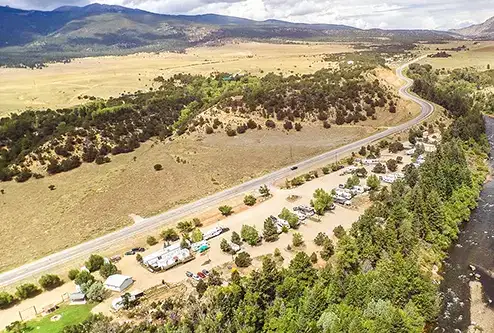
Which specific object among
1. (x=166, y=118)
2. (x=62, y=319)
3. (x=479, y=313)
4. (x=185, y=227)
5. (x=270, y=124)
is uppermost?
(x=166, y=118)

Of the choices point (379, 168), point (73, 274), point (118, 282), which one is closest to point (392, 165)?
point (379, 168)

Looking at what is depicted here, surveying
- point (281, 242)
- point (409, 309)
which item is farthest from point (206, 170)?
point (409, 309)

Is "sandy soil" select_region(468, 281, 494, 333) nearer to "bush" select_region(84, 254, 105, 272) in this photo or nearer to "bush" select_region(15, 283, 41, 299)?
"bush" select_region(84, 254, 105, 272)

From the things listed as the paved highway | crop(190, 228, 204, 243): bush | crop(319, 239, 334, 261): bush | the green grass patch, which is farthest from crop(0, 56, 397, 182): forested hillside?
crop(319, 239, 334, 261): bush

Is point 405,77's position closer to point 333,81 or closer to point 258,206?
point 333,81

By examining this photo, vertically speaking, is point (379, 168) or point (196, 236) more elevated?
point (379, 168)

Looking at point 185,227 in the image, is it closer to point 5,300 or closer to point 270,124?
point 5,300
